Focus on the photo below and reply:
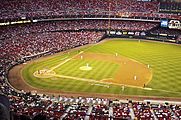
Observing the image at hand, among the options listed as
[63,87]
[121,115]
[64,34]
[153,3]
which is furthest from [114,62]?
[153,3]

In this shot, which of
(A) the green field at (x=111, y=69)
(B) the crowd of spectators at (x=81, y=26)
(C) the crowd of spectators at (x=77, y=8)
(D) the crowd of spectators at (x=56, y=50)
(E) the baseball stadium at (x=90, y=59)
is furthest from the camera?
(B) the crowd of spectators at (x=81, y=26)

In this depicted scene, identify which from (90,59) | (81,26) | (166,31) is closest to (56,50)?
(90,59)

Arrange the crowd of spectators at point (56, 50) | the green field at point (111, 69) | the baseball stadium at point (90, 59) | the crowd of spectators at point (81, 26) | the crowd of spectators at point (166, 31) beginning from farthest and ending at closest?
the crowd of spectators at point (166, 31), the crowd of spectators at point (81, 26), the green field at point (111, 69), the baseball stadium at point (90, 59), the crowd of spectators at point (56, 50)

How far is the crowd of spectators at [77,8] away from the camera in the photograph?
75312 mm

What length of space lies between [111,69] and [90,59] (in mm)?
9061

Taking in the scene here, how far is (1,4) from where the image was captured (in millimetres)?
73188

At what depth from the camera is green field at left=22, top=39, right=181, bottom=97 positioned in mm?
42219

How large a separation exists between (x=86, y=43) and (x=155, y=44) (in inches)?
827

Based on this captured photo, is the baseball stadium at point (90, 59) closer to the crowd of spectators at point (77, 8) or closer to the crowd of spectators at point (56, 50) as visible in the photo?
the crowd of spectators at point (56, 50)

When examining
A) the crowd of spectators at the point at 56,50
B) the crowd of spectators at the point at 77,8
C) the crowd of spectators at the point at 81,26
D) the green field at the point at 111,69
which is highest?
the crowd of spectators at the point at 77,8

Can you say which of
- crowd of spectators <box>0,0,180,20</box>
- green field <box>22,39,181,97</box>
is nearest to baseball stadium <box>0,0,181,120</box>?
green field <box>22,39,181,97</box>

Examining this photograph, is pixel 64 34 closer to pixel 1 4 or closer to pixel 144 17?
pixel 1 4

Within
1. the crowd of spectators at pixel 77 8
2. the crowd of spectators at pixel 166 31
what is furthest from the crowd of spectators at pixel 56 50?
the crowd of spectators at pixel 77 8

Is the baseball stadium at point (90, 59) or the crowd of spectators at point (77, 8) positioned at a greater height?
the crowd of spectators at point (77, 8)
